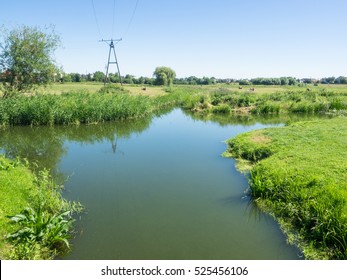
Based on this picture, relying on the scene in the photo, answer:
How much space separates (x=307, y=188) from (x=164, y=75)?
82151 millimetres

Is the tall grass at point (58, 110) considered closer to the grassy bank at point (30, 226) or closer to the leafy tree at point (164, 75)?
the grassy bank at point (30, 226)

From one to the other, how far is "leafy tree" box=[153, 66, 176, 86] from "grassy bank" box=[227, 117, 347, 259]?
2974 inches

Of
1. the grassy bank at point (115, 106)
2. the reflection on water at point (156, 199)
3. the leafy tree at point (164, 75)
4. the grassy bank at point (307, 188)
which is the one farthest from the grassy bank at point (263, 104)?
the leafy tree at point (164, 75)

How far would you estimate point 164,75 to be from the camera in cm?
8775

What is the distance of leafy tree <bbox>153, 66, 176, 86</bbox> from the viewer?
289ft

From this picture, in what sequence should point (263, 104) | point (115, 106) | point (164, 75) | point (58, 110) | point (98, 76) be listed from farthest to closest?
point (98, 76), point (164, 75), point (263, 104), point (115, 106), point (58, 110)

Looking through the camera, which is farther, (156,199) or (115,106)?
(115,106)

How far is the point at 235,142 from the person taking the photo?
16766mm

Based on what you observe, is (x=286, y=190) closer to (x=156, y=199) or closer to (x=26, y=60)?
(x=156, y=199)

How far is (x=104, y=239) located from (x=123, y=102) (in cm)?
2288

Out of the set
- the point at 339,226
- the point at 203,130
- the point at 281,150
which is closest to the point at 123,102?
the point at 203,130

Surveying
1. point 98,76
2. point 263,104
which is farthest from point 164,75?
point 263,104

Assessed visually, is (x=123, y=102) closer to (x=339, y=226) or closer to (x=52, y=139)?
(x=52, y=139)

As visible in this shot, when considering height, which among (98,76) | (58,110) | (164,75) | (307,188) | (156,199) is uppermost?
(98,76)
